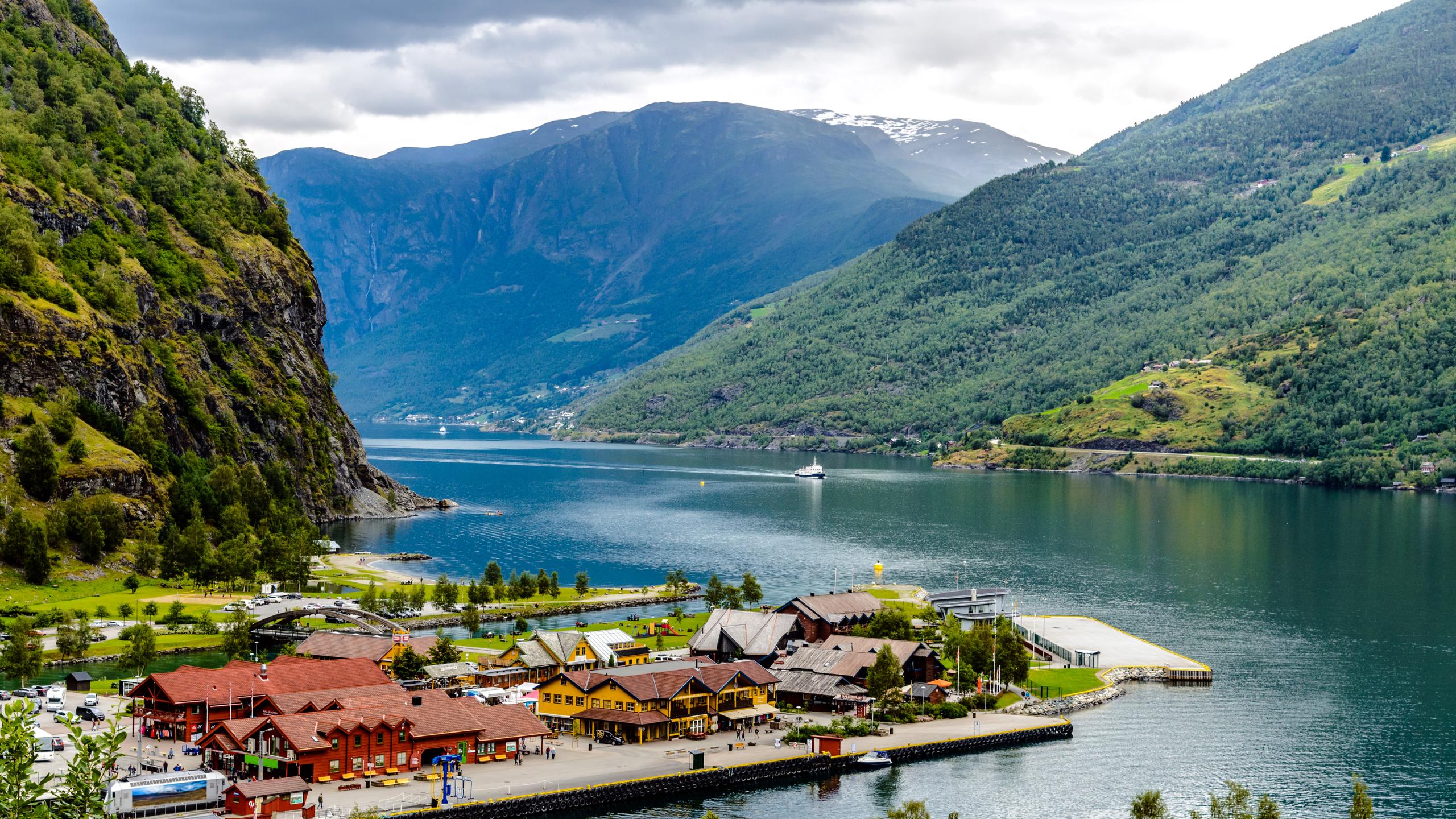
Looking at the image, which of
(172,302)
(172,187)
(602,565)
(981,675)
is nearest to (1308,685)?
(981,675)

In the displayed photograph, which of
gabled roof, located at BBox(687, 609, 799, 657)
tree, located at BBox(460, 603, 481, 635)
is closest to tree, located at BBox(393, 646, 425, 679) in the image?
gabled roof, located at BBox(687, 609, 799, 657)

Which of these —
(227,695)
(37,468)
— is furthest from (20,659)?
(37,468)

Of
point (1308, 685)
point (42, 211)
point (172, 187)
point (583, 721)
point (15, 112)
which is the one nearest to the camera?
point (583, 721)

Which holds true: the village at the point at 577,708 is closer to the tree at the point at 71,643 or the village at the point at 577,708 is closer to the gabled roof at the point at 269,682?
the gabled roof at the point at 269,682

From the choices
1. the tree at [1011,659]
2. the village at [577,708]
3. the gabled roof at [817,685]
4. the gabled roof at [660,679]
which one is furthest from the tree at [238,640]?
the tree at [1011,659]

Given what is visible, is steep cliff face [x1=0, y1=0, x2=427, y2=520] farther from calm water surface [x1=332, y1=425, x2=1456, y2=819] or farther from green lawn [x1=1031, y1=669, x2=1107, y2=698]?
green lawn [x1=1031, y1=669, x2=1107, y2=698]

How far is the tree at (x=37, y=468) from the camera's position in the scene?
366ft

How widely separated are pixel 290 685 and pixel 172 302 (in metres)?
92.8

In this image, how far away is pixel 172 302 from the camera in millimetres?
148875

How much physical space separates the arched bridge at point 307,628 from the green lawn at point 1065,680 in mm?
41476

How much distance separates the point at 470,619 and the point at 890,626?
99.4 ft

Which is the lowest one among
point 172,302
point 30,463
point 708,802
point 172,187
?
point 708,802

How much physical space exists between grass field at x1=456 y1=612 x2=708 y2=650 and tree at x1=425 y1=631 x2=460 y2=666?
565cm

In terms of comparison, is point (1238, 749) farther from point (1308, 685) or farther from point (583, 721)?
point (583, 721)
